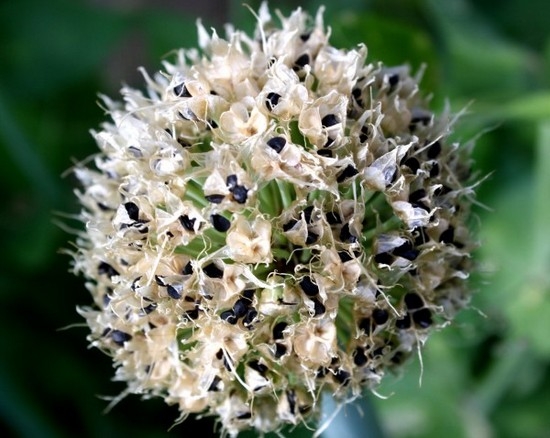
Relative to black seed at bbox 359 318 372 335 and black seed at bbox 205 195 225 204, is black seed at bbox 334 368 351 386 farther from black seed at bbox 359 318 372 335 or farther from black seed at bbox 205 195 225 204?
black seed at bbox 205 195 225 204

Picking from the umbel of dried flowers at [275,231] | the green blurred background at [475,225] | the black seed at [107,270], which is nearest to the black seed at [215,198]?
the umbel of dried flowers at [275,231]

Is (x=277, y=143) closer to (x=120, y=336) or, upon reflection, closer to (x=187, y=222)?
(x=187, y=222)

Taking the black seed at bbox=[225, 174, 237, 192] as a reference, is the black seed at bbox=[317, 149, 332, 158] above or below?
below

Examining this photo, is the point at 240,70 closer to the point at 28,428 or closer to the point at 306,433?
the point at 306,433

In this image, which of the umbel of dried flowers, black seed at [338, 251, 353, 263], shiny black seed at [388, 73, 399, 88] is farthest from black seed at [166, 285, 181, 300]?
shiny black seed at [388, 73, 399, 88]

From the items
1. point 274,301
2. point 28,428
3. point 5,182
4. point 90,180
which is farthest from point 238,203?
point 5,182

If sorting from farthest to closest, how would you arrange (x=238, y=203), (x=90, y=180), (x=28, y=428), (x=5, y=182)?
(x=5, y=182)
(x=28, y=428)
(x=90, y=180)
(x=238, y=203)

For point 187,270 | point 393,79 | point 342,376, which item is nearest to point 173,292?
point 187,270
